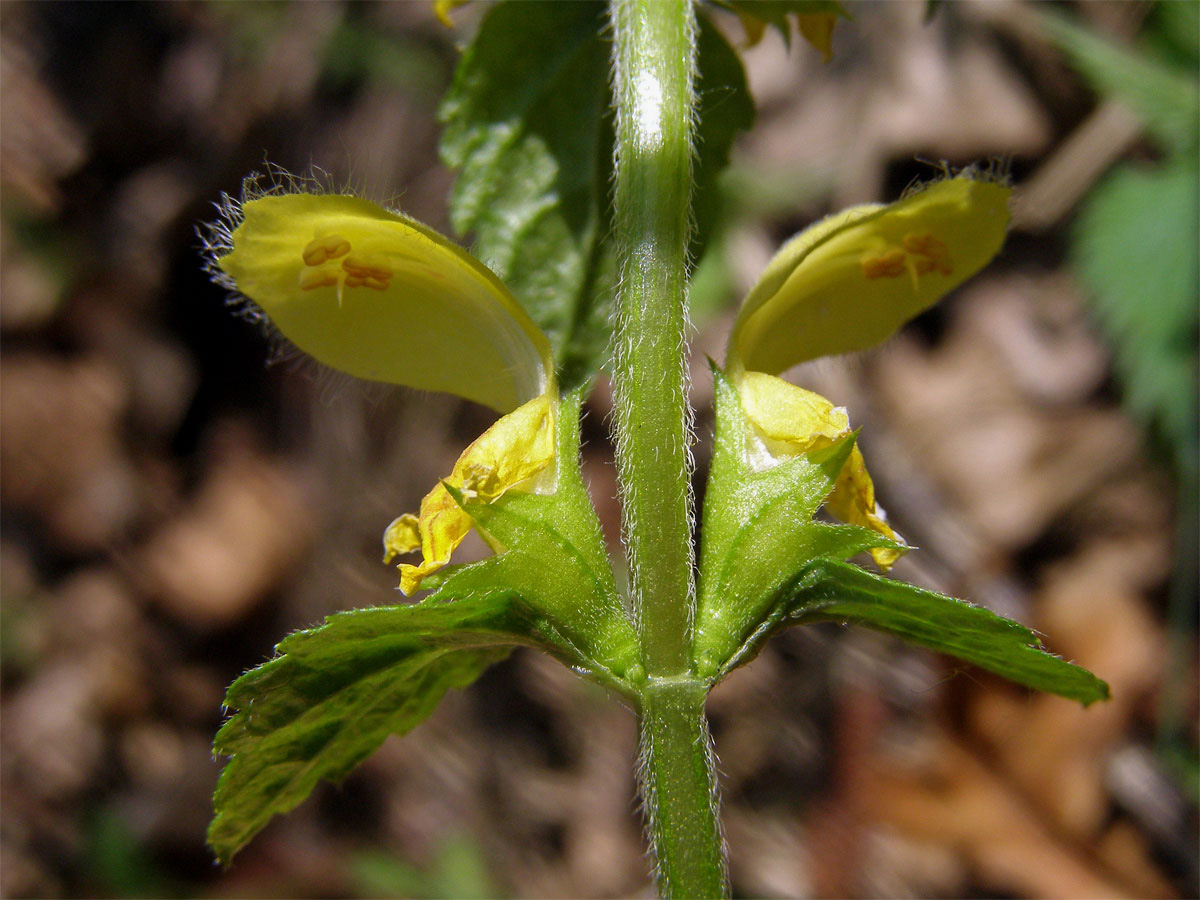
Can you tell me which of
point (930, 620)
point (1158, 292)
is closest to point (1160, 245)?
point (1158, 292)

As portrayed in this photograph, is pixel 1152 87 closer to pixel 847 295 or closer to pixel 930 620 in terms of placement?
pixel 847 295

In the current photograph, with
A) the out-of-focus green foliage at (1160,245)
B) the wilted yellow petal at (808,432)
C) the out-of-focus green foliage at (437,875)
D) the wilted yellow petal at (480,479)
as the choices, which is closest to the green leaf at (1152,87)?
the out-of-focus green foliage at (1160,245)

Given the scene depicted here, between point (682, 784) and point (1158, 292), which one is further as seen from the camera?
point (1158, 292)

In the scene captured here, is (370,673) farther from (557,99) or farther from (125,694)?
(125,694)

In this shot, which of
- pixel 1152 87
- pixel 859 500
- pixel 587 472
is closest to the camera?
pixel 859 500

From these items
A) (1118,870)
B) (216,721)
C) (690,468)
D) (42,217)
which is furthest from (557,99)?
(42,217)

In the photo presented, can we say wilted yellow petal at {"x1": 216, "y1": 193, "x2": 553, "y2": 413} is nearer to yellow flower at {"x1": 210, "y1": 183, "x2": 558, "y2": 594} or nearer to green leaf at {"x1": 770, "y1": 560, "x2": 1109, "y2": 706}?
yellow flower at {"x1": 210, "y1": 183, "x2": 558, "y2": 594}
